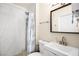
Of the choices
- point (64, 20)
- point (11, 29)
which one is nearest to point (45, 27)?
point (64, 20)

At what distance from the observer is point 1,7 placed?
1094 millimetres

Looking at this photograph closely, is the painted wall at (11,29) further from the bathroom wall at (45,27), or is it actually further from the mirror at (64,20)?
the mirror at (64,20)

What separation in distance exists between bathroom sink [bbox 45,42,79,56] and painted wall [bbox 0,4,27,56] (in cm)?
34

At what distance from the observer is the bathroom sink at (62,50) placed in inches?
40.1

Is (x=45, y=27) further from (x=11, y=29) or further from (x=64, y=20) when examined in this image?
(x=11, y=29)

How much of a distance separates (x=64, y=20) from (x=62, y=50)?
33 cm

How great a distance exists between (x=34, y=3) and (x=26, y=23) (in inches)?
9.8

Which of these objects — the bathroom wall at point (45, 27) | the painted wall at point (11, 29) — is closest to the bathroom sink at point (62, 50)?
the bathroom wall at point (45, 27)

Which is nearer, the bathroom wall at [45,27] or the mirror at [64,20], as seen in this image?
the mirror at [64,20]

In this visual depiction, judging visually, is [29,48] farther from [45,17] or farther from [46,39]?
[45,17]

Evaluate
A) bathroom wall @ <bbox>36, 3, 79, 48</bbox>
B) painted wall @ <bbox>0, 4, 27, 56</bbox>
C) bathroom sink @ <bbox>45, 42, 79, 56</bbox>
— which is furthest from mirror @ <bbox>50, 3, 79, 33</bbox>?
painted wall @ <bbox>0, 4, 27, 56</bbox>

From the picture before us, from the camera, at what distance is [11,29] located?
3.65 ft

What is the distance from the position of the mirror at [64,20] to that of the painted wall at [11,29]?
34cm

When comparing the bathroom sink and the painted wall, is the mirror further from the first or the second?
the painted wall
